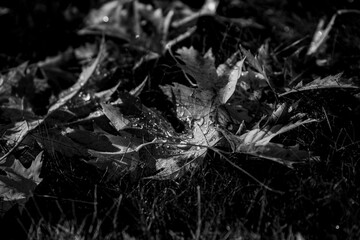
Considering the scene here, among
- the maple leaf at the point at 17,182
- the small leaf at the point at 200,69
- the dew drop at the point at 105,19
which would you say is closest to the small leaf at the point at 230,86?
the small leaf at the point at 200,69

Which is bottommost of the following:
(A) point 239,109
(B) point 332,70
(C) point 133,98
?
(B) point 332,70

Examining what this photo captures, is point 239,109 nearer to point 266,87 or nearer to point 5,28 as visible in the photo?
point 266,87

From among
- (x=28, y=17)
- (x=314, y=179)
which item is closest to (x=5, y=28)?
(x=28, y=17)

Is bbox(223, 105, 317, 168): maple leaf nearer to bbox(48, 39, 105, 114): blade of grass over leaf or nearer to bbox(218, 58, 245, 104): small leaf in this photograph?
bbox(218, 58, 245, 104): small leaf

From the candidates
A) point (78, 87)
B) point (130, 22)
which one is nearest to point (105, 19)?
point (130, 22)

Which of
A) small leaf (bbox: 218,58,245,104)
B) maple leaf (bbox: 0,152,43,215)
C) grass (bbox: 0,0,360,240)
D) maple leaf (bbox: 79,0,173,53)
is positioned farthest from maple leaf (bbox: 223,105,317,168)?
maple leaf (bbox: 79,0,173,53)
